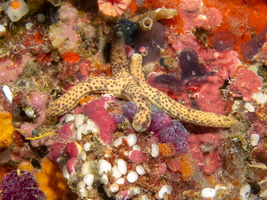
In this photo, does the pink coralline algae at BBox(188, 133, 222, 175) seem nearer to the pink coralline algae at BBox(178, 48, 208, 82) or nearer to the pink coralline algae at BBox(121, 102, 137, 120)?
the pink coralline algae at BBox(178, 48, 208, 82)

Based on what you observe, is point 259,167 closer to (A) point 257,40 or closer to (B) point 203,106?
(B) point 203,106

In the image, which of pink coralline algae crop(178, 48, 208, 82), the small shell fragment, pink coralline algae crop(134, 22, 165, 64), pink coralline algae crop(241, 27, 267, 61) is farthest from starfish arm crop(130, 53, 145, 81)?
the small shell fragment

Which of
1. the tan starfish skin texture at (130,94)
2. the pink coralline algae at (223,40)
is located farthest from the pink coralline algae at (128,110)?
the pink coralline algae at (223,40)

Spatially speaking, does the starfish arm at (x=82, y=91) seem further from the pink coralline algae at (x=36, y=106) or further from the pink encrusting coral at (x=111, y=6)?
the pink encrusting coral at (x=111, y=6)

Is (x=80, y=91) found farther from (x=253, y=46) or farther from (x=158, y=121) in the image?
(x=253, y=46)

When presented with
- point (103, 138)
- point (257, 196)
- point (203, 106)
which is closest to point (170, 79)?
point (203, 106)

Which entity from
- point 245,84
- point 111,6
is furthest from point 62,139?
point 245,84
